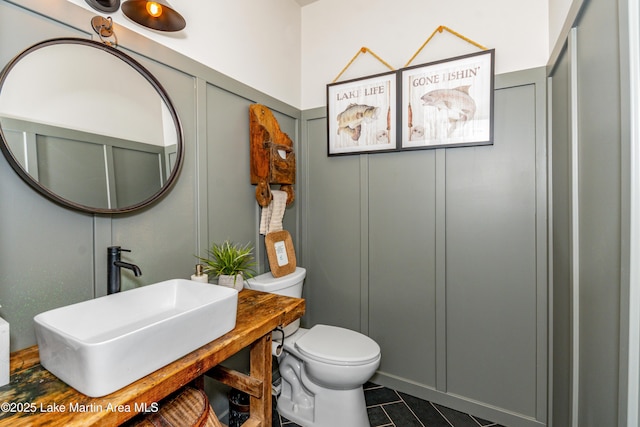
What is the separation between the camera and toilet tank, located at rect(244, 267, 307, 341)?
1768mm

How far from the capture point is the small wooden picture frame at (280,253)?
1.94 metres

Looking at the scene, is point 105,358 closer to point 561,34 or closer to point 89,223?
point 89,223

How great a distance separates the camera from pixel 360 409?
168cm

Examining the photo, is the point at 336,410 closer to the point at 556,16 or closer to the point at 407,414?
the point at 407,414

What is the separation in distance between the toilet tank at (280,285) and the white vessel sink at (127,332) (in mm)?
545

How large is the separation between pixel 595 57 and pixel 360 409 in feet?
6.08

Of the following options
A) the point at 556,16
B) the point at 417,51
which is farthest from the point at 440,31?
the point at 556,16

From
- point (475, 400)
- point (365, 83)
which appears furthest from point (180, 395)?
point (365, 83)

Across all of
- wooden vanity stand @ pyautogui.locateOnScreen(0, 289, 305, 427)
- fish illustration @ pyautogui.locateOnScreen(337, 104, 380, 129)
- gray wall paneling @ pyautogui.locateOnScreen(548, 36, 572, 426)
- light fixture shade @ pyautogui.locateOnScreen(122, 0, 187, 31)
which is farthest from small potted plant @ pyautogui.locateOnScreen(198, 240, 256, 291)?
gray wall paneling @ pyautogui.locateOnScreen(548, 36, 572, 426)

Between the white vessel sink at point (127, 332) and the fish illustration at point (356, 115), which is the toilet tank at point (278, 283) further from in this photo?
the fish illustration at point (356, 115)

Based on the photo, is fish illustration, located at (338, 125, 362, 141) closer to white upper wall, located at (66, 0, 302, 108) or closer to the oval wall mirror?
white upper wall, located at (66, 0, 302, 108)

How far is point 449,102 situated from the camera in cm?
185

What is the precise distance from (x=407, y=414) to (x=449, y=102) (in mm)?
1918

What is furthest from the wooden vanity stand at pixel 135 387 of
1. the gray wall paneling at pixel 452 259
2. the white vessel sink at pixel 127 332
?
the gray wall paneling at pixel 452 259
